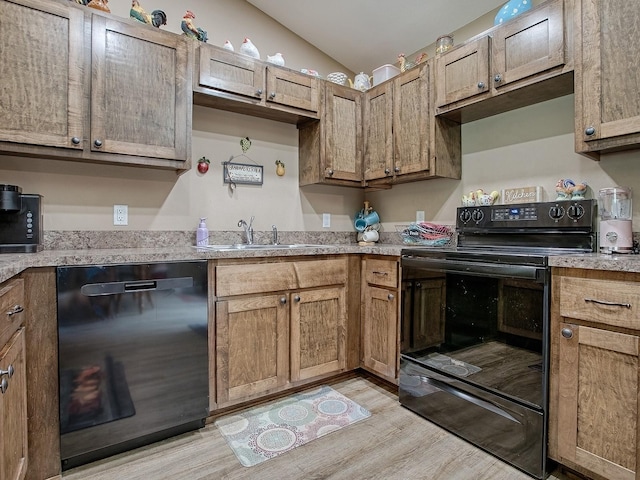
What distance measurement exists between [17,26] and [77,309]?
53.2 inches

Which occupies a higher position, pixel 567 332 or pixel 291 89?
pixel 291 89

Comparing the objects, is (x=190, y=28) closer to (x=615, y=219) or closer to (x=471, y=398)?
(x=615, y=219)

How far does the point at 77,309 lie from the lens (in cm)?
150

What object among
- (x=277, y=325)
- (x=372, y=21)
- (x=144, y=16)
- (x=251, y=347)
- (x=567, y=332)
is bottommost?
(x=251, y=347)

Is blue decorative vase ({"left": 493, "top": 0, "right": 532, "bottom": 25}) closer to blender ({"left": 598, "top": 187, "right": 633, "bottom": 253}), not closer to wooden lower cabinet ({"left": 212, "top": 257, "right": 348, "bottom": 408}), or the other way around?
blender ({"left": 598, "top": 187, "right": 633, "bottom": 253})

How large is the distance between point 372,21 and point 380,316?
7.34 feet

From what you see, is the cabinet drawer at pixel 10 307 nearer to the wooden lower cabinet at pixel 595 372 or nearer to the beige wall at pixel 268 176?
the beige wall at pixel 268 176

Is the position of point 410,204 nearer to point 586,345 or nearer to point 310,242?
point 310,242

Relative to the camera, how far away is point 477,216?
224 cm

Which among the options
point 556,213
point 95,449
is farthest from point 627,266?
point 95,449

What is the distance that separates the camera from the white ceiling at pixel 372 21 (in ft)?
7.95

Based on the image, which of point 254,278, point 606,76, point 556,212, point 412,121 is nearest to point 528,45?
point 606,76

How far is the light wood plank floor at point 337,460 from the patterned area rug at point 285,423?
0.16 ft

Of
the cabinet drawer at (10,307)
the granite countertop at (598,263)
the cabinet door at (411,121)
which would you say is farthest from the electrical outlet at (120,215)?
the granite countertop at (598,263)
